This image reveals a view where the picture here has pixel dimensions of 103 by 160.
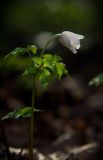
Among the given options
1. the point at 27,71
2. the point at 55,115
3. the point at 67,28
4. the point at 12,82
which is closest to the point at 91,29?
the point at 67,28

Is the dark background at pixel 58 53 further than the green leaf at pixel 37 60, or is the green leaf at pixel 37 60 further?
the dark background at pixel 58 53

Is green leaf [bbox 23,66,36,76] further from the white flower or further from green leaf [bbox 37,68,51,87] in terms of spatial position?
the white flower

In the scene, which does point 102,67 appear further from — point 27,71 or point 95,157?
point 27,71

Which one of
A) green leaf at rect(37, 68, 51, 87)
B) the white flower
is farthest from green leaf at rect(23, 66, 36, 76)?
the white flower

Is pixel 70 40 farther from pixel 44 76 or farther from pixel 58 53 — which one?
pixel 58 53

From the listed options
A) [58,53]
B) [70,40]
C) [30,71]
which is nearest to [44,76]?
[30,71]


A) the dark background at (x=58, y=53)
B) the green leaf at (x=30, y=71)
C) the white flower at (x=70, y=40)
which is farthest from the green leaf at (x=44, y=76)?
the dark background at (x=58, y=53)

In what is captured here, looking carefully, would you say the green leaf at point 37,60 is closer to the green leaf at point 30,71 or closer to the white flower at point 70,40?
the green leaf at point 30,71


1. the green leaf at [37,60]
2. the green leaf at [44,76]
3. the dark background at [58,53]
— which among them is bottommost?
the dark background at [58,53]

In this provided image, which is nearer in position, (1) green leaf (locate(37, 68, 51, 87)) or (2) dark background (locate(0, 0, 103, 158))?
(1) green leaf (locate(37, 68, 51, 87))

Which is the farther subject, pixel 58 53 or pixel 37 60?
pixel 58 53

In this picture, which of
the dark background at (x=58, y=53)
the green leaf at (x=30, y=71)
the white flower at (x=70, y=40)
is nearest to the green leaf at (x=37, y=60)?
the green leaf at (x=30, y=71)

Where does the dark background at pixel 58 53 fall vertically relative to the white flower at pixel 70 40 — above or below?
below
